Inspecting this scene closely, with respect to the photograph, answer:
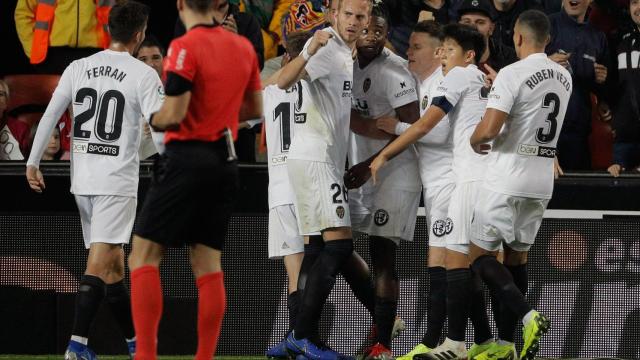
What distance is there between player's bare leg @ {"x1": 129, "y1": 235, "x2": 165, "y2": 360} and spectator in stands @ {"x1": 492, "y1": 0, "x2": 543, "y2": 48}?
16.8ft

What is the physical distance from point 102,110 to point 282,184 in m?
1.41

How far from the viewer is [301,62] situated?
7.35 metres

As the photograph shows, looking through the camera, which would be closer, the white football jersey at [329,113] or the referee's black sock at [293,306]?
the white football jersey at [329,113]

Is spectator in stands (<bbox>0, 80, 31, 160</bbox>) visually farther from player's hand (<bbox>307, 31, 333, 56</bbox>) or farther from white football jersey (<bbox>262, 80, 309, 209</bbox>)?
player's hand (<bbox>307, 31, 333, 56</bbox>)

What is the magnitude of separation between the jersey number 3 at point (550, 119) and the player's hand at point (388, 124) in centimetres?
98

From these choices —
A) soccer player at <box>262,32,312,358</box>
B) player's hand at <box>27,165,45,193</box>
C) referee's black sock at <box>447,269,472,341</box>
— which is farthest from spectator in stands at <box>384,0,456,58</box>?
player's hand at <box>27,165,45,193</box>

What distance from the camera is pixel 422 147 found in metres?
8.22

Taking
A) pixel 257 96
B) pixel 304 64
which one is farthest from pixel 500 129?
pixel 257 96

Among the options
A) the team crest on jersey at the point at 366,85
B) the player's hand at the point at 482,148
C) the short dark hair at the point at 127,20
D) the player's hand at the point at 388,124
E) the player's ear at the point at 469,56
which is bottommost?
the player's hand at the point at 482,148

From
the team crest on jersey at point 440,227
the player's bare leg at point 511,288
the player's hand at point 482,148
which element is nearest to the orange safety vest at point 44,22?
the team crest on jersey at point 440,227

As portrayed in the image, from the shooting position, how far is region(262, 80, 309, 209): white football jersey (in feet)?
27.4

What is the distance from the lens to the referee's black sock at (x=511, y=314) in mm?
7938

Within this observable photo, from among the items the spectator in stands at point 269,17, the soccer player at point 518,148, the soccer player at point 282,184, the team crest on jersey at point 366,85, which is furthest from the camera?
the spectator in stands at point 269,17

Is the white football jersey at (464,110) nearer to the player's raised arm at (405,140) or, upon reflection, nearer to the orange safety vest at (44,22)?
the player's raised arm at (405,140)
